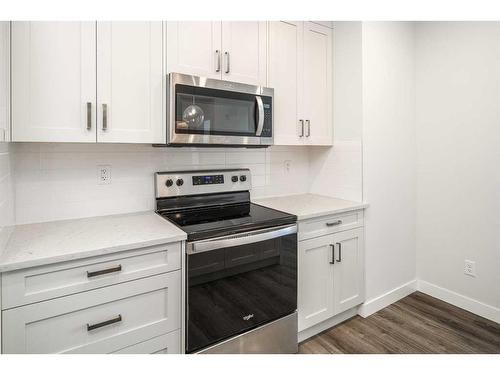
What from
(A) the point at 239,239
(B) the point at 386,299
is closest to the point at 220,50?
(A) the point at 239,239

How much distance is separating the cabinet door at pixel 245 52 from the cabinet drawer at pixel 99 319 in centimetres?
122

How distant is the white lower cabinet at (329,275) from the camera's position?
1888 millimetres

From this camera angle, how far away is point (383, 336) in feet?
6.53

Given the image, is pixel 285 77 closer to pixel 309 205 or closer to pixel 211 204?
pixel 309 205

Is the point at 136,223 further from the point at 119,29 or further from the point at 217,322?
the point at 119,29

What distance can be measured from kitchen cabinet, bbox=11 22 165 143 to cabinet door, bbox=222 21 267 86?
1.32 ft

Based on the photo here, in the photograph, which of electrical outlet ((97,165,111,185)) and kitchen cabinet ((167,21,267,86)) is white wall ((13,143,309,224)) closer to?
electrical outlet ((97,165,111,185))

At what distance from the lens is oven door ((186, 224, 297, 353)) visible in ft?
4.68

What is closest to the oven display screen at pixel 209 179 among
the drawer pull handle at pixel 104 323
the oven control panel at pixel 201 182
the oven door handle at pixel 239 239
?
the oven control panel at pixel 201 182

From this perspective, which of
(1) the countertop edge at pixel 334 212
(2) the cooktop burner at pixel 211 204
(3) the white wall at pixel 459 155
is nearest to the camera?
(2) the cooktop burner at pixel 211 204

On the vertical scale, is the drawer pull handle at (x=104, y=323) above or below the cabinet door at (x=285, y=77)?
below

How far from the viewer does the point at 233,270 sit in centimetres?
151

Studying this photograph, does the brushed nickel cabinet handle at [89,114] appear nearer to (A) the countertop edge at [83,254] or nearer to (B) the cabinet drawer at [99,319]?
(A) the countertop edge at [83,254]

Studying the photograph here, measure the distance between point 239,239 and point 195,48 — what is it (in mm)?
1097
